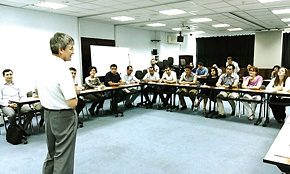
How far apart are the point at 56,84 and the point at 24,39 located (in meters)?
4.93

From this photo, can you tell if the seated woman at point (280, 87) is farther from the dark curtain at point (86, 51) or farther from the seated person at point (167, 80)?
the dark curtain at point (86, 51)

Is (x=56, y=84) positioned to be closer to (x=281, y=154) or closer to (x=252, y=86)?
(x=281, y=154)

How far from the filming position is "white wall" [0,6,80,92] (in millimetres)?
5477

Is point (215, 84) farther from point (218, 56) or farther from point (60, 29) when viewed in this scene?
point (218, 56)

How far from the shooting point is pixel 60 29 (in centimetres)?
667

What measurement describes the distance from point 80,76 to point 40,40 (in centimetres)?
177

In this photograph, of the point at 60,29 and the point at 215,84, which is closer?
the point at 215,84

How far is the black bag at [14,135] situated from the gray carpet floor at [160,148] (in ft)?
0.30

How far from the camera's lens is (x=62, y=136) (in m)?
1.89

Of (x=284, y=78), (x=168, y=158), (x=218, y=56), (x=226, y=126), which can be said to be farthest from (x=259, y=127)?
(x=218, y=56)

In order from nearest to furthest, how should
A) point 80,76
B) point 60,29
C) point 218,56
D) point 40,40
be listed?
point 40,40, point 60,29, point 80,76, point 218,56

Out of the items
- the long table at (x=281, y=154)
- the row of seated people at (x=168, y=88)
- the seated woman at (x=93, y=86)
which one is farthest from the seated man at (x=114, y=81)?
the long table at (x=281, y=154)

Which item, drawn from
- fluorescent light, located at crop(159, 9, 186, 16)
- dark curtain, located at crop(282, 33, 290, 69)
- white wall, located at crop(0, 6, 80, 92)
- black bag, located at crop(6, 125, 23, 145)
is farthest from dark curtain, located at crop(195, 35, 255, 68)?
black bag, located at crop(6, 125, 23, 145)

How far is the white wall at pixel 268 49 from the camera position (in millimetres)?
10688
